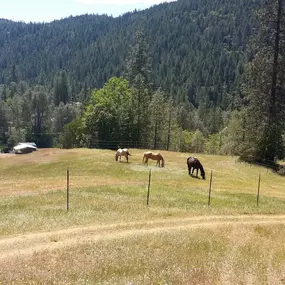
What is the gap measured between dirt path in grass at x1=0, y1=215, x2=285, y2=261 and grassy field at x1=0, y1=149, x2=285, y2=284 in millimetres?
51

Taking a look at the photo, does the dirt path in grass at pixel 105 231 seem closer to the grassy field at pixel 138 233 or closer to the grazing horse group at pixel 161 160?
the grassy field at pixel 138 233

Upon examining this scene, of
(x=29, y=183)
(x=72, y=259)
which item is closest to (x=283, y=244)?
(x=72, y=259)

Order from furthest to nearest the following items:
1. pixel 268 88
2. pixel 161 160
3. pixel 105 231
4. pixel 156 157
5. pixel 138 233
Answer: pixel 268 88
pixel 161 160
pixel 156 157
pixel 105 231
pixel 138 233

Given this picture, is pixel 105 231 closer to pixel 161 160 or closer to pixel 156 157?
pixel 156 157

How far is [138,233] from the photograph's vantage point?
73.3 feet

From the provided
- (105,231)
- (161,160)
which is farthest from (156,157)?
(105,231)

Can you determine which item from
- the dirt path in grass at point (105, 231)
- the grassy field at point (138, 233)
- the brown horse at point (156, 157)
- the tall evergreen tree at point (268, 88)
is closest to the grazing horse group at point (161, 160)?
the brown horse at point (156, 157)

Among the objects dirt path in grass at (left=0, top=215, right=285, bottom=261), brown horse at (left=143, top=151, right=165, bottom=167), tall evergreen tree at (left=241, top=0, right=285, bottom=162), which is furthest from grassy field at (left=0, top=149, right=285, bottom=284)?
tall evergreen tree at (left=241, top=0, right=285, bottom=162)

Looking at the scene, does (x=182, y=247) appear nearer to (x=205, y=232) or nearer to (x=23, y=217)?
(x=205, y=232)

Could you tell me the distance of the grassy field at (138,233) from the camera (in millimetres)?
18141

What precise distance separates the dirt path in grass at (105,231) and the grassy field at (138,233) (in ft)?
0.17

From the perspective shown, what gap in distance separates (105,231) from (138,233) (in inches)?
74.8

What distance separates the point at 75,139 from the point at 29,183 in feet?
207

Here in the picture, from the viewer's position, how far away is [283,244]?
2256 centimetres
